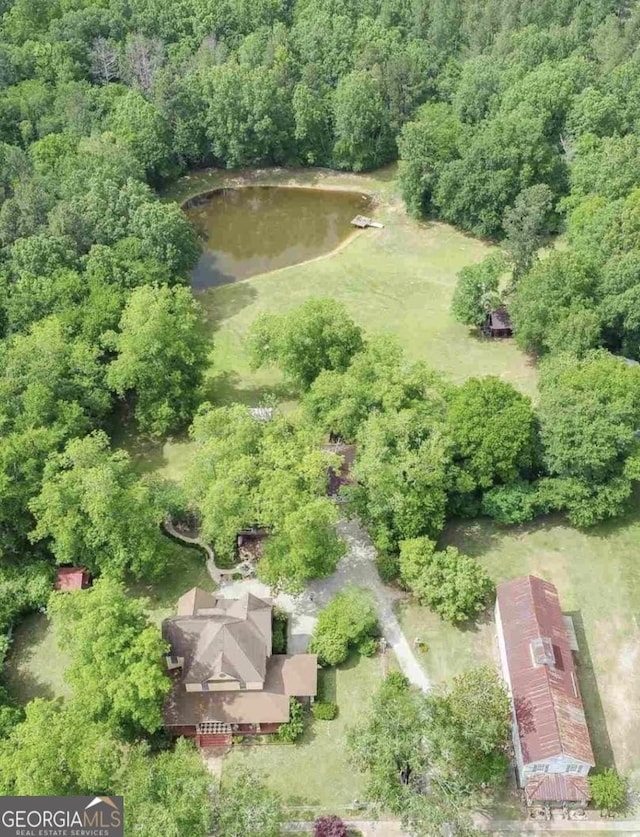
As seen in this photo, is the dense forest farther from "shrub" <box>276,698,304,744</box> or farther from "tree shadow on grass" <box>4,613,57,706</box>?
"shrub" <box>276,698,304,744</box>

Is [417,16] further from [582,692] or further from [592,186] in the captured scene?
[582,692]

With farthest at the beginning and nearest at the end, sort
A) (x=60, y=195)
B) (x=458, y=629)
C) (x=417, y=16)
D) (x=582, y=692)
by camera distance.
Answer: (x=417, y=16), (x=60, y=195), (x=458, y=629), (x=582, y=692)

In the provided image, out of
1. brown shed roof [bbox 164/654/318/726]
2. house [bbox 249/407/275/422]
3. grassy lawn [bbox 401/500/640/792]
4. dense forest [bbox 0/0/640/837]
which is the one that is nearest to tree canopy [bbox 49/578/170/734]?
dense forest [bbox 0/0/640/837]

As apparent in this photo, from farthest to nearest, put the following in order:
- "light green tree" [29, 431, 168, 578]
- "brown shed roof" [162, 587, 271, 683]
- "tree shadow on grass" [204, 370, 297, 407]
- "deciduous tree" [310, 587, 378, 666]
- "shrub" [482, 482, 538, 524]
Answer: "tree shadow on grass" [204, 370, 297, 407], "shrub" [482, 482, 538, 524], "light green tree" [29, 431, 168, 578], "deciduous tree" [310, 587, 378, 666], "brown shed roof" [162, 587, 271, 683]

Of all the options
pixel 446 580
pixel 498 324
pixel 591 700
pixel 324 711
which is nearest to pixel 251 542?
pixel 324 711

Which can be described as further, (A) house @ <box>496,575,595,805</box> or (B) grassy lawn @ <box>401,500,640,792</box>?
(B) grassy lawn @ <box>401,500,640,792</box>

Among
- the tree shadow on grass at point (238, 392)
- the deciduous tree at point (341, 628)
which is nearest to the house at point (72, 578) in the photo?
the deciduous tree at point (341, 628)

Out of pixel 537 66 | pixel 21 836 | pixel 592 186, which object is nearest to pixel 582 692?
pixel 21 836
